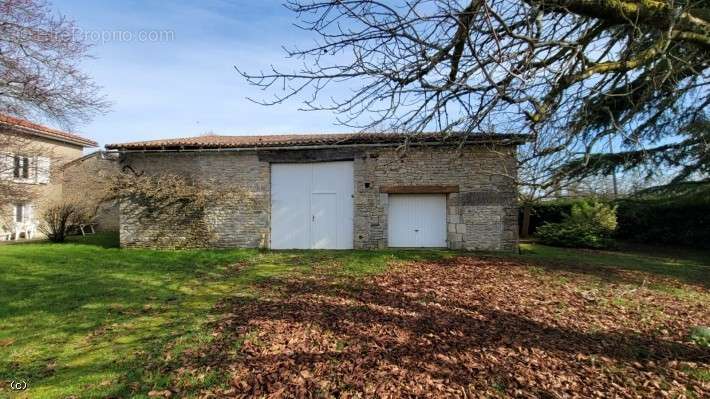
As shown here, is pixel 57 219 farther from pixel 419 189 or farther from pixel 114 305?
pixel 419 189

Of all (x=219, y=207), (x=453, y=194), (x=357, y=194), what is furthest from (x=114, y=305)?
(x=453, y=194)

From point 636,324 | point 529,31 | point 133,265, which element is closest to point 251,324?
point 529,31

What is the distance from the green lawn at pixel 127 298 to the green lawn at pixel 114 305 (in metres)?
0.01

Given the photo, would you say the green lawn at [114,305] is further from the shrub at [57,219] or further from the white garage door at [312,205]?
the shrub at [57,219]

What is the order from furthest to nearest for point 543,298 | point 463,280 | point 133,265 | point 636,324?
point 133,265
point 463,280
point 543,298
point 636,324

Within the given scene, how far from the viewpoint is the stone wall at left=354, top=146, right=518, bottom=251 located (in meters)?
12.1

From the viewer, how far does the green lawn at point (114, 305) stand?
3570mm

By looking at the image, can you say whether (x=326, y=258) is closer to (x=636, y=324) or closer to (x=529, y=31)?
(x=636, y=324)

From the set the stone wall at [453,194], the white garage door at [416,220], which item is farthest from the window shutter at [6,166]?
the white garage door at [416,220]

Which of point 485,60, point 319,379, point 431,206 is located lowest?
point 319,379

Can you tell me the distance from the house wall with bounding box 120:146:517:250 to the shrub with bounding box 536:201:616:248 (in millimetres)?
5388

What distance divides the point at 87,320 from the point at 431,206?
32.1 feet

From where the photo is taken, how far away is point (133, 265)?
9.59m

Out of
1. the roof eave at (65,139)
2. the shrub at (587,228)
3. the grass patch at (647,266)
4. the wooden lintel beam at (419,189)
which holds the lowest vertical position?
the grass patch at (647,266)
